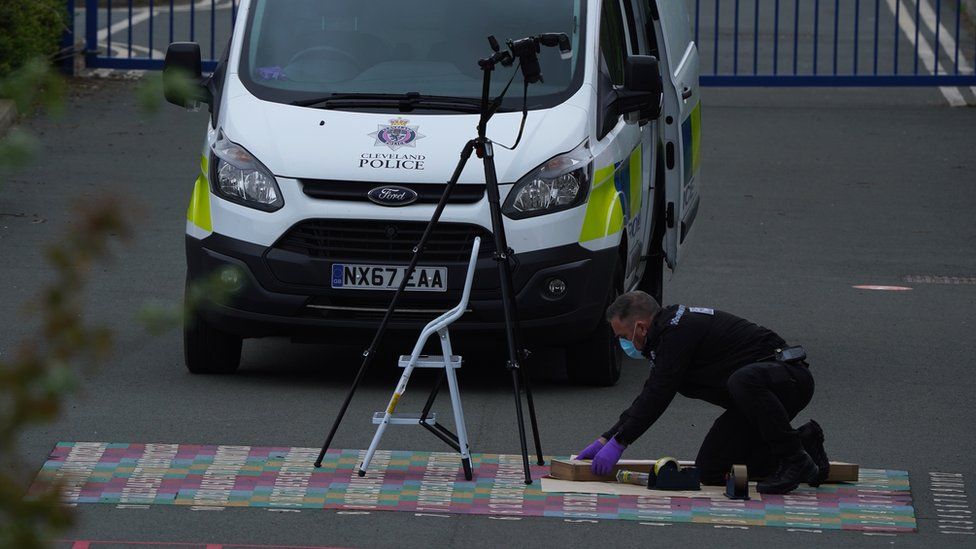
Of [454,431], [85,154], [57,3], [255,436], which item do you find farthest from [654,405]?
[57,3]

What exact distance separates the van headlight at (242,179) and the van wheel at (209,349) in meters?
0.65

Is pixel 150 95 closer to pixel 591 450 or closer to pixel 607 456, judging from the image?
pixel 607 456

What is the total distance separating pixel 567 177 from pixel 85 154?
26.7 feet

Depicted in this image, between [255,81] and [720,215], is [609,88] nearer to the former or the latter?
[255,81]

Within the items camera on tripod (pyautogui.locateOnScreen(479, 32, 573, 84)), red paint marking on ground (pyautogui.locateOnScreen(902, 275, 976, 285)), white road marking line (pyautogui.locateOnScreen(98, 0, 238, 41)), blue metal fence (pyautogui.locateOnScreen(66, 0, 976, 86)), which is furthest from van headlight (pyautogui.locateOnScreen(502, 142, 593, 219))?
white road marking line (pyautogui.locateOnScreen(98, 0, 238, 41))

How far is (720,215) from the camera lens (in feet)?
46.8

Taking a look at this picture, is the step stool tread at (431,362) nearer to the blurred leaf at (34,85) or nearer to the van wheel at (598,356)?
the van wheel at (598,356)

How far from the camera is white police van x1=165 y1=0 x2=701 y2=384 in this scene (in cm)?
819

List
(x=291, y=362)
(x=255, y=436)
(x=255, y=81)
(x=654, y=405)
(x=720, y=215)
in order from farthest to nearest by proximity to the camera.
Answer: (x=720, y=215)
(x=291, y=362)
(x=255, y=81)
(x=255, y=436)
(x=654, y=405)

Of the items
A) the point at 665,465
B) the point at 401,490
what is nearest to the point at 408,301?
the point at 401,490

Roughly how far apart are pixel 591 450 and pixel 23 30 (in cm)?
1079

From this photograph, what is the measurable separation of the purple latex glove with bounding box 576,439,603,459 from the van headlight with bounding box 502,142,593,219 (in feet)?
5.20

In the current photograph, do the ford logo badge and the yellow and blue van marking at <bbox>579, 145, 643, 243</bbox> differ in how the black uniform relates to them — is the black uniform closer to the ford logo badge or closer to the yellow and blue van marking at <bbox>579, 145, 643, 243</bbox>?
the yellow and blue van marking at <bbox>579, 145, 643, 243</bbox>

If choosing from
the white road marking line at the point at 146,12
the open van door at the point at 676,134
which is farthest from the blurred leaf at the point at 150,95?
the white road marking line at the point at 146,12
